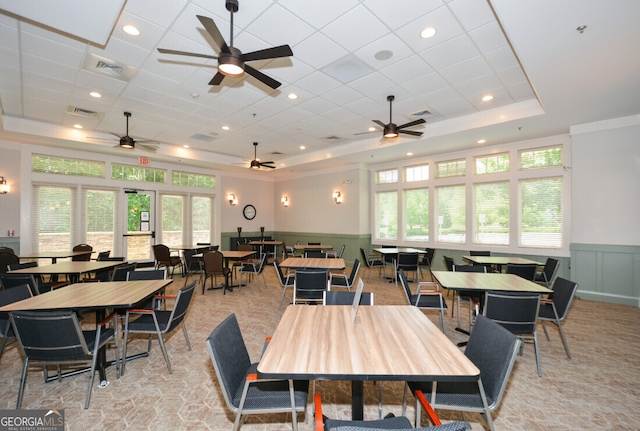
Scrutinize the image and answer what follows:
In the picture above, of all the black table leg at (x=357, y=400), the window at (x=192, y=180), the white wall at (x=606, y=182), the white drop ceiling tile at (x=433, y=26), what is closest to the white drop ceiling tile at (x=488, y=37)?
the white drop ceiling tile at (x=433, y=26)

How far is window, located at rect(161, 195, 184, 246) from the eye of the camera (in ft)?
31.3

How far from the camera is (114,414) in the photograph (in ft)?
7.89

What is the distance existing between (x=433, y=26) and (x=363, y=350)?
360 cm

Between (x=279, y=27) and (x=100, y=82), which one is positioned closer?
(x=279, y=27)

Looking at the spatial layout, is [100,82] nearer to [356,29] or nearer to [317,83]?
[317,83]

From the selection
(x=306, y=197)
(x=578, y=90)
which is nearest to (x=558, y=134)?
(x=578, y=90)

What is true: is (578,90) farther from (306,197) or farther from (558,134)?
(306,197)

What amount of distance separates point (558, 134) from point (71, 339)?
28.7ft

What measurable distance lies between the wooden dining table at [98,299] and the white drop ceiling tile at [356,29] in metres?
3.62

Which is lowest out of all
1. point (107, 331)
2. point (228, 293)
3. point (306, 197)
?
point (228, 293)

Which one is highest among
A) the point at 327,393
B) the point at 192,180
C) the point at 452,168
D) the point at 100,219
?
the point at 452,168

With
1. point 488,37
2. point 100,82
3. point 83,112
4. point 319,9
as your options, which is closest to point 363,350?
point 319,9

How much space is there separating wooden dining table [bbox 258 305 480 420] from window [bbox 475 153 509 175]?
21.7ft

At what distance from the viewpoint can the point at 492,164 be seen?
7.54m
